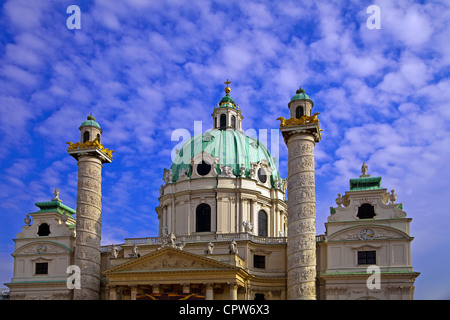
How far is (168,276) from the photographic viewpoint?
47469 mm

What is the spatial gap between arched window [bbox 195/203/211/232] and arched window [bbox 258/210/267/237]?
4.84 metres

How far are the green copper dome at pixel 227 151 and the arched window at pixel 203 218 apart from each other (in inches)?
137

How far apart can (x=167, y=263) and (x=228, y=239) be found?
236 inches

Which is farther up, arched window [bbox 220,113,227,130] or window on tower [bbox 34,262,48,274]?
arched window [bbox 220,113,227,130]

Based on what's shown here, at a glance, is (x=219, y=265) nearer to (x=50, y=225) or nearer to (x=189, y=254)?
(x=189, y=254)

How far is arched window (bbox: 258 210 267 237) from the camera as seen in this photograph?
189ft

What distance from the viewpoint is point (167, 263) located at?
47844 millimetres

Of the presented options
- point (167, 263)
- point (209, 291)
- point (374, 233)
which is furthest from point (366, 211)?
point (167, 263)

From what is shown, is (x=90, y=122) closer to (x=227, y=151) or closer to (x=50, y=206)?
(x=50, y=206)

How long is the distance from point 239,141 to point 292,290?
2021 cm

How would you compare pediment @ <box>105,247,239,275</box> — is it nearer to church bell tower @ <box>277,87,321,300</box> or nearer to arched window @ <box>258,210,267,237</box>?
church bell tower @ <box>277,87,321,300</box>

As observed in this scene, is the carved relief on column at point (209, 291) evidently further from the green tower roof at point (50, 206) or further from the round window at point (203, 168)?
the green tower roof at point (50, 206)

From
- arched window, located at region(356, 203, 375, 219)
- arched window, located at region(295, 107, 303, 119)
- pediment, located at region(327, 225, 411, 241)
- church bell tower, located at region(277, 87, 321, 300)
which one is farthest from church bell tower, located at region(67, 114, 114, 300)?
arched window, located at region(356, 203, 375, 219)
